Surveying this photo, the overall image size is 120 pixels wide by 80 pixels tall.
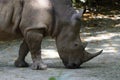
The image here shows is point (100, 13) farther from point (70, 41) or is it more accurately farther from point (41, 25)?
point (41, 25)

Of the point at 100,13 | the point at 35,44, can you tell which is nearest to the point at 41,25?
the point at 35,44

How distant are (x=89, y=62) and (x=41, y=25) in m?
1.57

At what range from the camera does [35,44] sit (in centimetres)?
603

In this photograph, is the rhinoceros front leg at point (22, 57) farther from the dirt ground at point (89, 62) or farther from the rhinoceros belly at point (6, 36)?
the rhinoceros belly at point (6, 36)

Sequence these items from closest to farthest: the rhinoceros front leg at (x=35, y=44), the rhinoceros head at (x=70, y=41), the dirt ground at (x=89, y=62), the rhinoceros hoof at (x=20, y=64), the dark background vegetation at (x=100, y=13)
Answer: the dirt ground at (x=89, y=62) < the rhinoceros front leg at (x=35, y=44) < the rhinoceros head at (x=70, y=41) < the rhinoceros hoof at (x=20, y=64) < the dark background vegetation at (x=100, y=13)

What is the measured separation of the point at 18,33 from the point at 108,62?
1850 mm

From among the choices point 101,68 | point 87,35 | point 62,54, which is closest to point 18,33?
point 62,54

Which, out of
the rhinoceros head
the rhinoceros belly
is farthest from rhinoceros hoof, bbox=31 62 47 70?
the rhinoceros belly

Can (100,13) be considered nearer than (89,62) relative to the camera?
No

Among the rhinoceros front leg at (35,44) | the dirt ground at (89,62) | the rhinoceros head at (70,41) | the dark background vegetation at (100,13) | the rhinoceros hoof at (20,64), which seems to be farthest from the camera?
the dark background vegetation at (100,13)

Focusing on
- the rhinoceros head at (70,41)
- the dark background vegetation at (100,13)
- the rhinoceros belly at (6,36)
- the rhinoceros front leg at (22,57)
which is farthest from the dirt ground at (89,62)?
the rhinoceros belly at (6,36)

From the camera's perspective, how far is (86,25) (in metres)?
12.4

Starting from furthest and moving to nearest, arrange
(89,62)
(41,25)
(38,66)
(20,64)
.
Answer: (89,62) < (20,64) < (38,66) < (41,25)

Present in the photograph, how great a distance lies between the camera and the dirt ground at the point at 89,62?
5.65 metres
